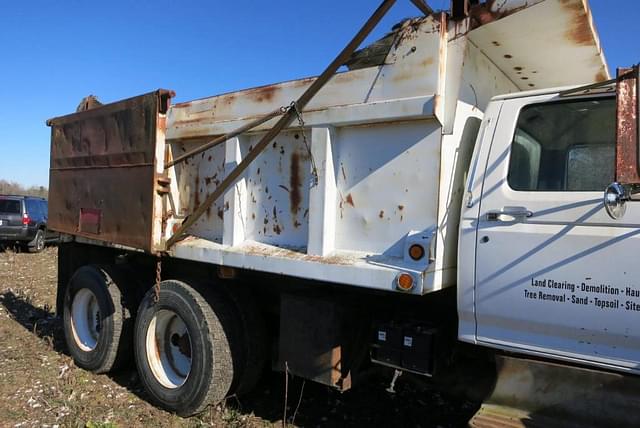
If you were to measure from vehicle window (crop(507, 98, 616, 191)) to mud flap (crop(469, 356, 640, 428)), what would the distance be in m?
0.99

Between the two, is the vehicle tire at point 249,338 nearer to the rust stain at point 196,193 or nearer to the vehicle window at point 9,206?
the rust stain at point 196,193

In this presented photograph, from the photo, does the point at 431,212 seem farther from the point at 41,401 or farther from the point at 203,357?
the point at 41,401

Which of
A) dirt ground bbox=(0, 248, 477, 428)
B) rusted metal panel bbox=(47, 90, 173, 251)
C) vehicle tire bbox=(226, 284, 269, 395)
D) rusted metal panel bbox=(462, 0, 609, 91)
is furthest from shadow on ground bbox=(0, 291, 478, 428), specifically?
rusted metal panel bbox=(462, 0, 609, 91)

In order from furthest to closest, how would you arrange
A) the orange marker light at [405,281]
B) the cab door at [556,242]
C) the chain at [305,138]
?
the chain at [305,138]
the orange marker light at [405,281]
the cab door at [556,242]

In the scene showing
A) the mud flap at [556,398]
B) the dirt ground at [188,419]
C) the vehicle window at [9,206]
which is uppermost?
the vehicle window at [9,206]

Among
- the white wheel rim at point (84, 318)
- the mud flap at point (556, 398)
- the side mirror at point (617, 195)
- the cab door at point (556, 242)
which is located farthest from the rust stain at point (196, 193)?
the side mirror at point (617, 195)

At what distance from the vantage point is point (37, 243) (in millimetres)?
16828

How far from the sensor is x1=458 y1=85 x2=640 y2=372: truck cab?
8.48ft

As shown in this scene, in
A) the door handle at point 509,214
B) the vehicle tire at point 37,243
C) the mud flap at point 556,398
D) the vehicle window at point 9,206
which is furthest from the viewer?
the vehicle tire at point 37,243

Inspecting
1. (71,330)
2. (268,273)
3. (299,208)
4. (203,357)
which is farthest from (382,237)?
(71,330)

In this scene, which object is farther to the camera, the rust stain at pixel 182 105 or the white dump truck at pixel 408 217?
the rust stain at pixel 182 105

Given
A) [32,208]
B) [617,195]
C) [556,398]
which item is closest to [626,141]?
[617,195]

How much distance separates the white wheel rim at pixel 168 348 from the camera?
4.34 meters

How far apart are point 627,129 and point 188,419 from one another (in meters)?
3.57
